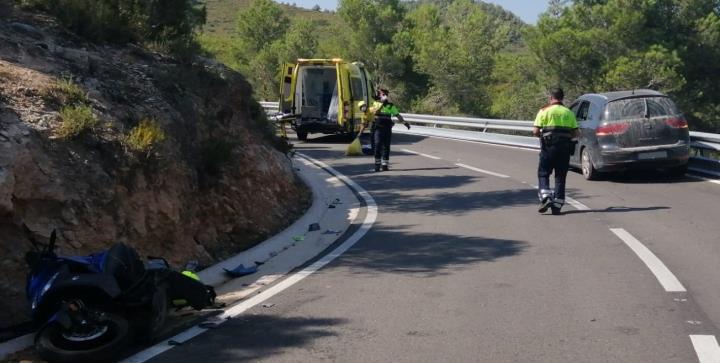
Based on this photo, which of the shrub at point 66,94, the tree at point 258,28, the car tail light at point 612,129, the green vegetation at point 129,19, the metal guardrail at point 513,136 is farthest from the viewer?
the tree at point 258,28

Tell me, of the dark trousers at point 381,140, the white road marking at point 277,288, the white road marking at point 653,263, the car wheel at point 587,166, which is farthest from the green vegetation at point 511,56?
the white road marking at point 653,263

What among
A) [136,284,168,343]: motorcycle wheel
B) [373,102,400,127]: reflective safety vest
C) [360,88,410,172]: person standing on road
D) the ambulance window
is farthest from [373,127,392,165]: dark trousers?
[136,284,168,343]: motorcycle wheel

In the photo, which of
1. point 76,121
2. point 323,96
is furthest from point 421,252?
point 323,96

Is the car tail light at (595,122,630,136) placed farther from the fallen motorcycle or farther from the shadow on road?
the fallen motorcycle

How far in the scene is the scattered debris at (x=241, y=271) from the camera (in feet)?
26.7

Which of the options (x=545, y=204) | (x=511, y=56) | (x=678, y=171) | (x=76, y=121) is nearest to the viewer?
(x=76, y=121)

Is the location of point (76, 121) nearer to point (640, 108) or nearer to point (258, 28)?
point (640, 108)

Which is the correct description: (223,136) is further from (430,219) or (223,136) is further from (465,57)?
(465,57)

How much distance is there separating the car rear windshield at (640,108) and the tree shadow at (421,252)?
19.4 feet

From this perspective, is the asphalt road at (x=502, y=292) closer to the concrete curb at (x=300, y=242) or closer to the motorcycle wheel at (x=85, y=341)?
the motorcycle wheel at (x=85, y=341)

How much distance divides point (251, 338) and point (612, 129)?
33.8 ft

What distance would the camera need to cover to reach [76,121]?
770 cm

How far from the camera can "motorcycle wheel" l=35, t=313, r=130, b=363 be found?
514cm

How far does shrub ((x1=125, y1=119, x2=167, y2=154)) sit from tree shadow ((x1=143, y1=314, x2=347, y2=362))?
102 inches
